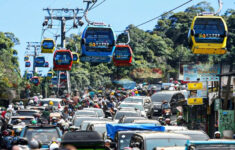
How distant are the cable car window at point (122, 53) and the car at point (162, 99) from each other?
5827 mm

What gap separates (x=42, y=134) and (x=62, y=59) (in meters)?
28.1

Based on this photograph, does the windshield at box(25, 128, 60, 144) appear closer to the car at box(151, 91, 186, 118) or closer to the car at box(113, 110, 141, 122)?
the car at box(113, 110, 141, 122)

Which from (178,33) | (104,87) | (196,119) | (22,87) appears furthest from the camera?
(178,33)

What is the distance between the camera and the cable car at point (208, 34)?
26.6 metres

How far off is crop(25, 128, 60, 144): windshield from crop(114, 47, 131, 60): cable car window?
19.7 m

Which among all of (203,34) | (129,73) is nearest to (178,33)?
(129,73)

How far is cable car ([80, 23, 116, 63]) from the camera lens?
32.6 metres

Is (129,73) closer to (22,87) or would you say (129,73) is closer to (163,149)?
(22,87)

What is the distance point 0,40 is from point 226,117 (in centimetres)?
7536

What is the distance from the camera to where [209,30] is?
2680cm

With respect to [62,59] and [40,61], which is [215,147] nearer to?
[62,59]

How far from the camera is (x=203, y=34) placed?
27016 millimetres

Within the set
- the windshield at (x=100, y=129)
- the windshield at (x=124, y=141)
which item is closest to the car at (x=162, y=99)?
the windshield at (x=100, y=129)

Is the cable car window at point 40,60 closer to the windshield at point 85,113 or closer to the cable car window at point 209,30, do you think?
the windshield at point 85,113
